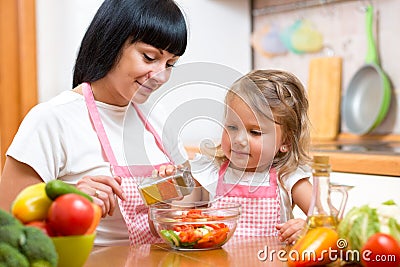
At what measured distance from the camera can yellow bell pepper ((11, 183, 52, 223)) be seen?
83 centimetres

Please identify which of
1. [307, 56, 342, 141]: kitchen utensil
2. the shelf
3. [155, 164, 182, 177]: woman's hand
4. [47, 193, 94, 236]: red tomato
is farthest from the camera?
the shelf

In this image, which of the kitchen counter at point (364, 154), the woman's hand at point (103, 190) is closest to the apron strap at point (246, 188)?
the woman's hand at point (103, 190)

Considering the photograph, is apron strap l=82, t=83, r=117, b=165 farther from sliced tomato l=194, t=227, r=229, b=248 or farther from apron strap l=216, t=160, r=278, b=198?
sliced tomato l=194, t=227, r=229, b=248

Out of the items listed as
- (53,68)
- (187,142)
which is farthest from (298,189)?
(53,68)

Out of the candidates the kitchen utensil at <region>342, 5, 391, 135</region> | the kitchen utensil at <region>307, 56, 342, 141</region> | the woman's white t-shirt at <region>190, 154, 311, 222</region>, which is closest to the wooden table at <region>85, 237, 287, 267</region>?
the woman's white t-shirt at <region>190, 154, 311, 222</region>

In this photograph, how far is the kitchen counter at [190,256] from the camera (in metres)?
1.07

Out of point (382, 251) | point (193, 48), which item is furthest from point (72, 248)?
point (193, 48)

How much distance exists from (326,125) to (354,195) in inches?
29.5

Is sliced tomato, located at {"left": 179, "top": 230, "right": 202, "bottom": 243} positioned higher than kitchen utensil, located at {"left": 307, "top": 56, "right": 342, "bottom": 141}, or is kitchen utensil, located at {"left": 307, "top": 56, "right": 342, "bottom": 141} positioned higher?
kitchen utensil, located at {"left": 307, "top": 56, "right": 342, "bottom": 141}

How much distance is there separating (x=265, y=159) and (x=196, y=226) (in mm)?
342

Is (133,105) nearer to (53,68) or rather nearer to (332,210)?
(332,210)

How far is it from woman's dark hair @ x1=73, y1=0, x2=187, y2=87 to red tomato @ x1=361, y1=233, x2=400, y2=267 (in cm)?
74

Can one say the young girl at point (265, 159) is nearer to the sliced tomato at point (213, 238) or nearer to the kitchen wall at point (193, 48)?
the kitchen wall at point (193, 48)

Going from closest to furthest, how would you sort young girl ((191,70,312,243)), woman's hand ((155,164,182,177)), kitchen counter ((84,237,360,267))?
kitchen counter ((84,237,360,267))
woman's hand ((155,164,182,177))
young girl ((191,70,312,243))
